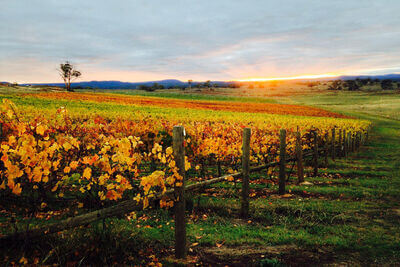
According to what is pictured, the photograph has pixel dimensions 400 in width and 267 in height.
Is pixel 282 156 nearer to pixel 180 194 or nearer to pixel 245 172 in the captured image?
pixel 245 172

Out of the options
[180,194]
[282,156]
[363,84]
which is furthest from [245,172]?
[363,84]

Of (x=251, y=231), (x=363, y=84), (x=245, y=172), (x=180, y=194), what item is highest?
(x=363, y=84)

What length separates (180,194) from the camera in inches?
176

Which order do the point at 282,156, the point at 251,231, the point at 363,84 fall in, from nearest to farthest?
the point at 251,231 → the point at 282,156 → the point at 363,84

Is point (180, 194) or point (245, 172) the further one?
point (245, 172)

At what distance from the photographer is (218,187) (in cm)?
954

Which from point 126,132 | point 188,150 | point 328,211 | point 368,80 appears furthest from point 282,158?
point 368,80

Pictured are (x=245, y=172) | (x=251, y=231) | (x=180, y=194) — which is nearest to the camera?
(x=180, y=194)

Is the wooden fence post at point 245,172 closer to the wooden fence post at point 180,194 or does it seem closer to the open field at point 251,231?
the open field at point 251,231

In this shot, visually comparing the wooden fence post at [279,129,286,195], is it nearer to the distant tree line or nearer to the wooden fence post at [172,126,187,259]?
the wooden fence post at [172,126,187,259]

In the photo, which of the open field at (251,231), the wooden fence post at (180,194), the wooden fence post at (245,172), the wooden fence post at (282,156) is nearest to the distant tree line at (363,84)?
the wooden fence post at (282,156)

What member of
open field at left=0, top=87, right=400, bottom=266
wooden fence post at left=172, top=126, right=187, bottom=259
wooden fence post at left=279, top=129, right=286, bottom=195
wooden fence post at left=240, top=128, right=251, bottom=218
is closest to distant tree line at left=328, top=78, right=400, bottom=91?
wooden fence post at left=279, top=129, right=286, bottom=195

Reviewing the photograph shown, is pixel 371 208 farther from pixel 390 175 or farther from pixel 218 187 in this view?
pixel 390 175

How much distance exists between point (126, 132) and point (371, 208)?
364 inches
